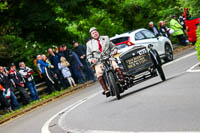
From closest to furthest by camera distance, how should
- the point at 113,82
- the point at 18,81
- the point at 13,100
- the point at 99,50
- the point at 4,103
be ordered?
1. the point at 113,82
2. the point at 99,50
3. the point at 4,103
4. the point at 13,100
5. the point at 18,81

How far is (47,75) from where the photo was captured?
22641 mm

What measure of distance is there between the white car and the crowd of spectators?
12.3 ft

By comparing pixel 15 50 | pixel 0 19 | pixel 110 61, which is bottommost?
pixel 110 61

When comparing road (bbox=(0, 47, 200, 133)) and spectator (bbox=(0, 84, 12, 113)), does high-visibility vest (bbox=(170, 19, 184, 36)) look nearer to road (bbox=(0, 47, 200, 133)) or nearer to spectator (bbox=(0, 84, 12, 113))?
spectator (bbox=(0, 84, 12, 113))

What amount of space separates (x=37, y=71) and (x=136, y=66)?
10.4 metres

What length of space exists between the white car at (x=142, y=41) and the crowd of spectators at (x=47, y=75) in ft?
12.3

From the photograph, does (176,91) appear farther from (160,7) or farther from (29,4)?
(160,7)

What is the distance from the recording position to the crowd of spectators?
2014 cm

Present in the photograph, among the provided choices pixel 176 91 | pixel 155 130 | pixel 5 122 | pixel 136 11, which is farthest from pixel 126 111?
pixel 136 11

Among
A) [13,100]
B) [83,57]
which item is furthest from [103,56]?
[83,57]

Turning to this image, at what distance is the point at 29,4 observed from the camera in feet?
89.9

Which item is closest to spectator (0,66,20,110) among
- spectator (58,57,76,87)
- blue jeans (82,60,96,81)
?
spectator (58,57,76,87)

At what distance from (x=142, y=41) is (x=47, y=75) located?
4656 millimetres

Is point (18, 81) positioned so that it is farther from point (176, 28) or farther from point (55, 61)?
point (176, 28)
